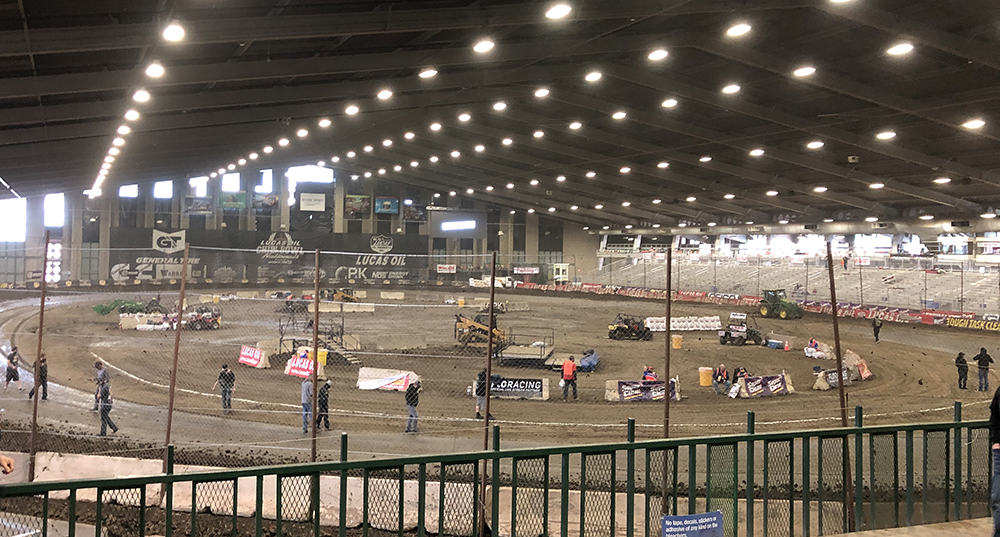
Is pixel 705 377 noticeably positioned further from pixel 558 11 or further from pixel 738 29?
pixel 558 11

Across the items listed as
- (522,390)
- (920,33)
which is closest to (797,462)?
(522,390)

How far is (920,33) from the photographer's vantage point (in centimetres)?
1625

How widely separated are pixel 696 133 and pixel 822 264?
8784mm

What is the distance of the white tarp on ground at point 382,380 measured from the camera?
2239cm

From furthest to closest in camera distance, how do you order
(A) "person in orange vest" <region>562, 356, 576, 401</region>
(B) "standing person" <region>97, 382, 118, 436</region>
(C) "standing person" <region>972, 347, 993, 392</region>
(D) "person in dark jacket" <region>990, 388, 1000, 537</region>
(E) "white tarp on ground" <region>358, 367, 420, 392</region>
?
(E) "white tarp on ground" <region>358, 367, 420, 392</region> → (A) "person in orange vest" <region>562, 356, 576, 401</region> → (C) "standing person" <region>972, 347, 993, 392</region> → (B) "standing person" <region>97, 382, 118, 436</region> → (D) "person in dark jacket" <region>990, 388, 1000, 537</region>

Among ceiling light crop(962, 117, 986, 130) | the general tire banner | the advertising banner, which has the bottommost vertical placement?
the general tire banner

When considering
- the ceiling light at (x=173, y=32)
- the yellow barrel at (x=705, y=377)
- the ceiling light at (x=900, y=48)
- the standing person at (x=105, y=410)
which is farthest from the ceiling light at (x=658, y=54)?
the standing person at (x=105, y=410)

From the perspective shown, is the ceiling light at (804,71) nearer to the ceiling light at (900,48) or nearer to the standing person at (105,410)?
the ceiling light at (900,48)

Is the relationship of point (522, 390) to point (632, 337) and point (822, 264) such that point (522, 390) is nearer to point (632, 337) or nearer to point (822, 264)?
point (632, 337)

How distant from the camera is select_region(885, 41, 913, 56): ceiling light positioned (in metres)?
17.4

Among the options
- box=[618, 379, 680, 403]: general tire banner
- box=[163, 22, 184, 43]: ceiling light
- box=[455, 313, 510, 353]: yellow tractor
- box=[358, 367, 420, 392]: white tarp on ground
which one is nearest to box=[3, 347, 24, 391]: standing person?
box=[358, 367, 420, 392]: white tarp on ground

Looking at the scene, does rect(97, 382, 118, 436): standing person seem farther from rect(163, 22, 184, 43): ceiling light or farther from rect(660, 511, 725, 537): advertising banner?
rect(660, 511, 725, 537): advertising banner

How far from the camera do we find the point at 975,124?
2364 centimetres

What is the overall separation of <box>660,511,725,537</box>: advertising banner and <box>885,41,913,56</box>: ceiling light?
16.3 m
